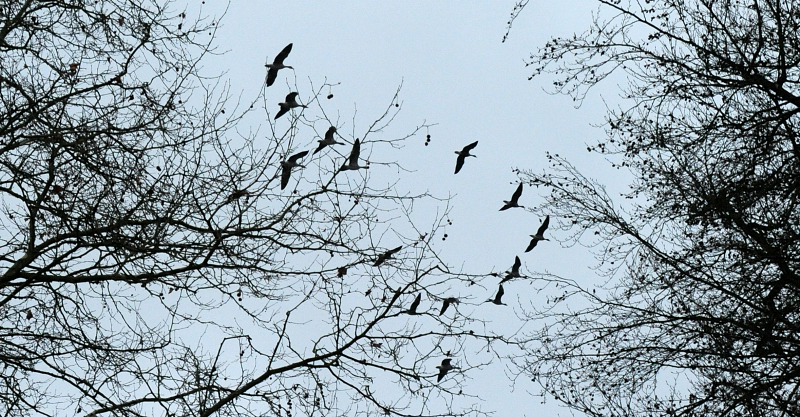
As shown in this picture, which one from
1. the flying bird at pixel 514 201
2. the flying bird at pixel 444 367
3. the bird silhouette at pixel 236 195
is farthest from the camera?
the flying bird at pixel 514 201

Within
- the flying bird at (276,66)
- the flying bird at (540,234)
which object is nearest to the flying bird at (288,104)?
the flying bird at (276,66)

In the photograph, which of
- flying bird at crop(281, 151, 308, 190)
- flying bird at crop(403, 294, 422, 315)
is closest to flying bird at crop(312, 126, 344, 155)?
flying bird at crop(281, 151, 308, 190)

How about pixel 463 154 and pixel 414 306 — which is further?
pixel 463 154

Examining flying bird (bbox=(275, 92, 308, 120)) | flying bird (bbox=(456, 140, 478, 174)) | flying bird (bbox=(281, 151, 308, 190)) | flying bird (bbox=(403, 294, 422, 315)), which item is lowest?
flying bird (bbox=(403, 294, 422, 315))

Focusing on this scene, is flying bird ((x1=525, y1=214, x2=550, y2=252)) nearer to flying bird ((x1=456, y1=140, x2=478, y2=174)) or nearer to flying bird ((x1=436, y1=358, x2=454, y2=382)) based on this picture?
flying bird ((x1=456, y1=140, x2=478, y2=174))

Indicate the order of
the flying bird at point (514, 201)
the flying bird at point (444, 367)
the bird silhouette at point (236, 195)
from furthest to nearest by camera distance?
1. the flying bird at point (514, 201)
2. the flying bird at point (444, 367)
3. the bird silhouette at point (236, 195)

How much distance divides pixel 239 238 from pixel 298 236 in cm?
45

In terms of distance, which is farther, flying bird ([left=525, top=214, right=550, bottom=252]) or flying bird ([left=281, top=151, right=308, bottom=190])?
flying bird ([left=525, top=214, right=550, bottom=252])

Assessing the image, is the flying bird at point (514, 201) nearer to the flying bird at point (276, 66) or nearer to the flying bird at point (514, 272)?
the flying bird at point (514, 272)

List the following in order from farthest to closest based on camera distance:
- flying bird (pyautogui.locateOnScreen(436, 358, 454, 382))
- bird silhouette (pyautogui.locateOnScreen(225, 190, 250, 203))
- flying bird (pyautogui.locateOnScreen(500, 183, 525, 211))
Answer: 1. flying bird (pyautogui.locateOnScreen(500, 183, 525, 211))
2. flying bird (pyautogui.locateOnScreen(436, 358, 454, 382))
3. bird silhouette (pyautogui.locateOnScreen(225, 190, 250, 203))

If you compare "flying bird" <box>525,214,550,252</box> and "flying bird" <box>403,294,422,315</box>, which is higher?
"flying bird" <box>525,214,550,252</box>

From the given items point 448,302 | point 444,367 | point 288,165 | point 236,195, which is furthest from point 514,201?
point 236,195

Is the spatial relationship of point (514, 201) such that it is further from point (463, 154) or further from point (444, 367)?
point (444, 367)

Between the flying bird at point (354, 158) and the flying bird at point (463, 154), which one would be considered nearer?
the flying bird at point (354, 158)
